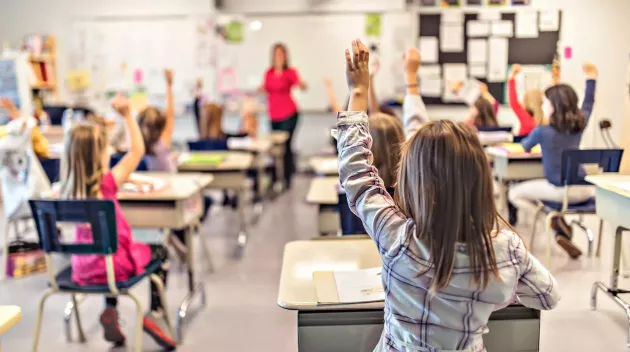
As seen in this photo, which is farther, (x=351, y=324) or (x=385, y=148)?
(x=385, y=148)

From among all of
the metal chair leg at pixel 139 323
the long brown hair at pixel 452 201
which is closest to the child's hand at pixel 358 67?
the long brown hair at pixel 452 201

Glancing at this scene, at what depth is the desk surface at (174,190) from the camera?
2930 mm

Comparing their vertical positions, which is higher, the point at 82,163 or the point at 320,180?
the point at 82,163

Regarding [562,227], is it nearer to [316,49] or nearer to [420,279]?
[420,279]

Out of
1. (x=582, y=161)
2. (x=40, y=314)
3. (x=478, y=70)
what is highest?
(x=478, y=70)

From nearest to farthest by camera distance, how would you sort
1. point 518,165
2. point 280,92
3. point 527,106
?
point 527,106, point 518,165, point 280,92

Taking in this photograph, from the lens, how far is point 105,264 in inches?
95.6

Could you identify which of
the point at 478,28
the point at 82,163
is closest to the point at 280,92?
the point at 478,28

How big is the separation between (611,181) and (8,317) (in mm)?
2404

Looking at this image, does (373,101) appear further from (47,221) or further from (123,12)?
(123,12)

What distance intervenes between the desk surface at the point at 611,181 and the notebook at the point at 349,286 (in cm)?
126

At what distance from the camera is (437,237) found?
1.17 meters

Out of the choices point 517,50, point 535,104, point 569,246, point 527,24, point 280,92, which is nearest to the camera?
point 527,24

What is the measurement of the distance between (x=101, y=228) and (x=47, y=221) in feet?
0.75
